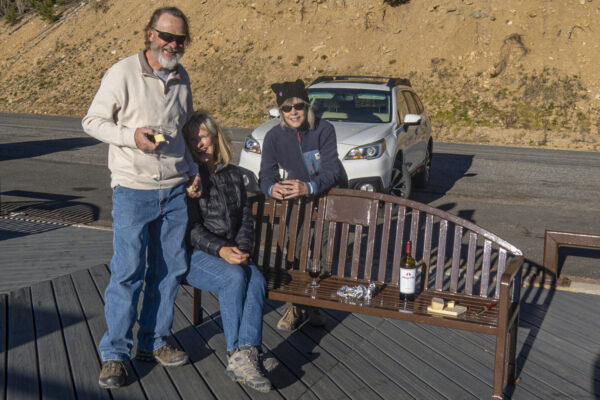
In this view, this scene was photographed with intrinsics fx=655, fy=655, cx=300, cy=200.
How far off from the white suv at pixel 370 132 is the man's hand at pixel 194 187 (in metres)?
5.05

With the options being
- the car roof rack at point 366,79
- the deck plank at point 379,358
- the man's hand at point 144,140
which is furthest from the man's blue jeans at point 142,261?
the car roof rack at point 366,79

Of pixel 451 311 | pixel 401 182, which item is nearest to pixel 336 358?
pixel 451 311

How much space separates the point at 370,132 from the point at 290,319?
203 inches

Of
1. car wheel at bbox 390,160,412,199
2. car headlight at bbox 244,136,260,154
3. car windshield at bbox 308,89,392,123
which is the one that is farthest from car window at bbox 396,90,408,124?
car headlight at bbox 244,136,260,154

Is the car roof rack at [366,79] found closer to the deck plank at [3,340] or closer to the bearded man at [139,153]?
the deck plank at [3,340]

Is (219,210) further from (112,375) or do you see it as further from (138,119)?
(112,375)

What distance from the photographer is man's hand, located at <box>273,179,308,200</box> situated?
471 cm

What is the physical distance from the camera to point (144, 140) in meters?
3.60

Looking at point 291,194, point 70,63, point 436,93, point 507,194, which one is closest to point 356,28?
point 436,93

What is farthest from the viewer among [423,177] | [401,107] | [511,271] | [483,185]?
[483,185]

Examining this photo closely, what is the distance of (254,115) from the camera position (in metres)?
30.9

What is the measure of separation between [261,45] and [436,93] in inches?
499

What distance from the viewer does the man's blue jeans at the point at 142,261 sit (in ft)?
12.6

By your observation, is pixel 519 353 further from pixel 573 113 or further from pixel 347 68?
pixel 347 68
